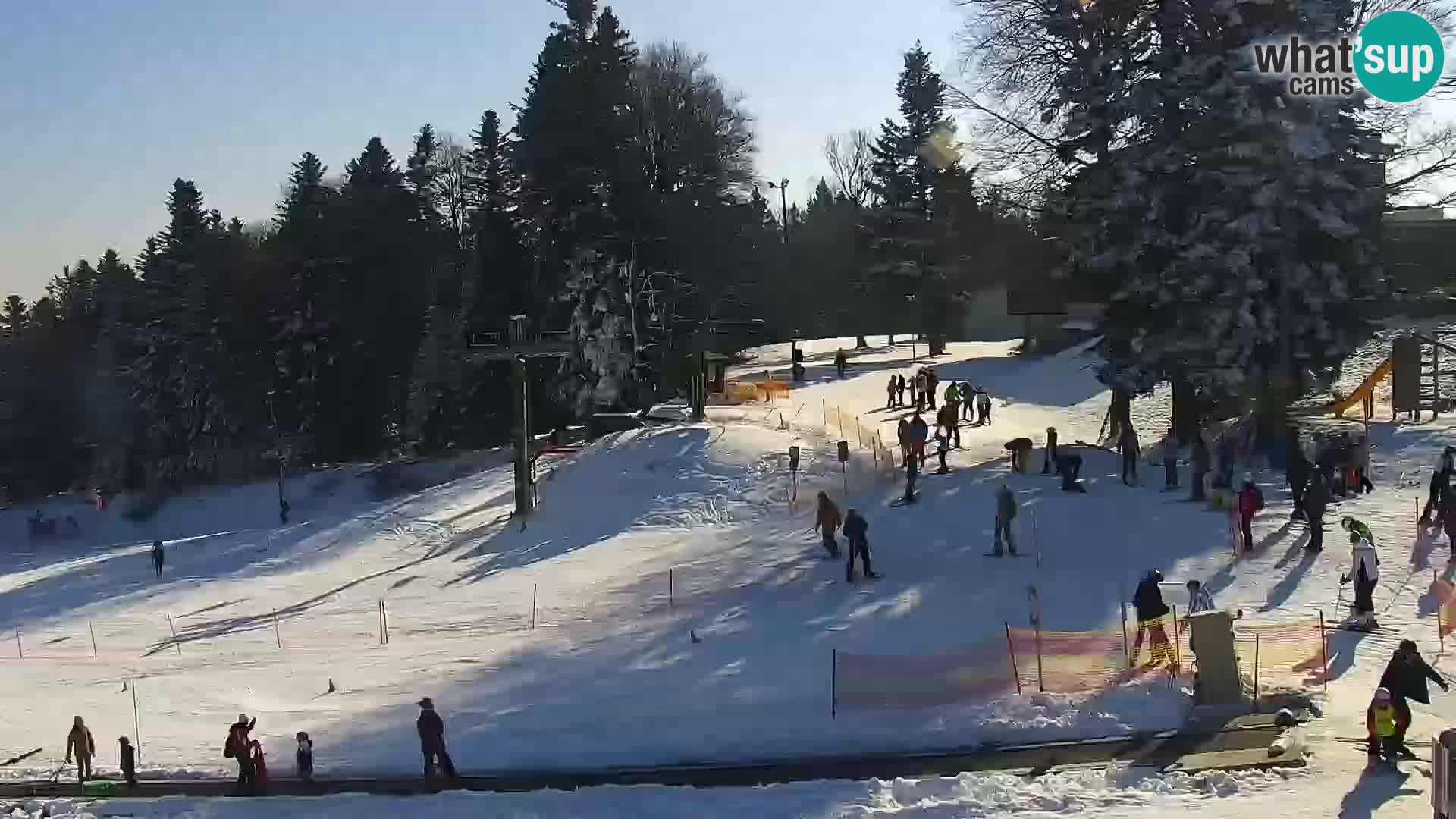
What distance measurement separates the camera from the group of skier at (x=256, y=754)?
1444cm

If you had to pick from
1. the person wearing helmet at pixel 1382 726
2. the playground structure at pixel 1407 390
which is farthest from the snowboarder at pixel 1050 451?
the person wearing helmet at pixel 1382 726

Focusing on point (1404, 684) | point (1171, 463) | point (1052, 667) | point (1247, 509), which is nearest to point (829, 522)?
point (1247, 509)

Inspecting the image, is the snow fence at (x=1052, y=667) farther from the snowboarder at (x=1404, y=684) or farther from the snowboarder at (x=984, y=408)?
the snowboarder at (x=984, y=408)

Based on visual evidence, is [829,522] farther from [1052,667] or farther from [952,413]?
[952,413]

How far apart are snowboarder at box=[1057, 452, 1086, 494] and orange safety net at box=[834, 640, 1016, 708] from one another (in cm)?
964

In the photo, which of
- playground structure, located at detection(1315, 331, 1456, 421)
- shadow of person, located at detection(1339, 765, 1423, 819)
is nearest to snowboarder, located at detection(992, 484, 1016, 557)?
shadow of person, located at detection(1339, 765, 1423, 819)

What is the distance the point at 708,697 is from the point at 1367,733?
25.1ft

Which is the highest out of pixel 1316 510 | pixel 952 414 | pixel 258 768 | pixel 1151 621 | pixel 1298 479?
pixel 952 414

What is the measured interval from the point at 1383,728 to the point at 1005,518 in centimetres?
970

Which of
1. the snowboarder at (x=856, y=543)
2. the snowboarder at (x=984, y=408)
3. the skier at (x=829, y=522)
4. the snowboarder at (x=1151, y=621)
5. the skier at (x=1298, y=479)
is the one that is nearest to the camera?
the snowboarder at (x=1151, y=621)

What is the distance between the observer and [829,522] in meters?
22.4

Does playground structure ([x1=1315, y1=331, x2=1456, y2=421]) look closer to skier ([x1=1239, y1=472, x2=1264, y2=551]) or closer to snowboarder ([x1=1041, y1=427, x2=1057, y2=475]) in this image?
snowboarder ([x1=1041, y1=427, x2=1057, y2=475])

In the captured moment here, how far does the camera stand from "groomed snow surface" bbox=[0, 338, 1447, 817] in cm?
1370

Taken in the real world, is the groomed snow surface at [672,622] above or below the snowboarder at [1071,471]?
below
